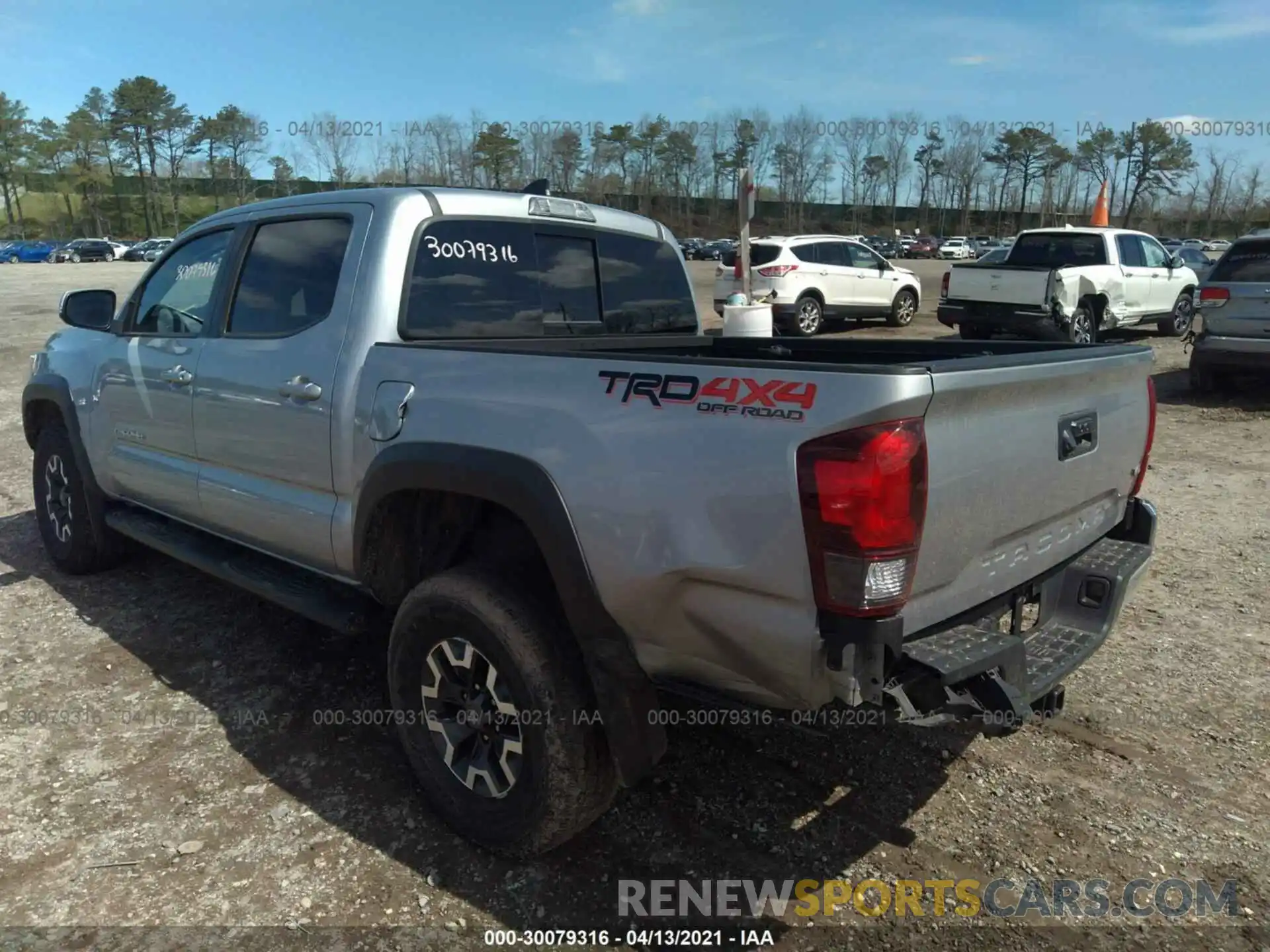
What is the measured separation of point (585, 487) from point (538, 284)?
5.15 feet

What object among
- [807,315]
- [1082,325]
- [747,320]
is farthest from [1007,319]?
[747,320]

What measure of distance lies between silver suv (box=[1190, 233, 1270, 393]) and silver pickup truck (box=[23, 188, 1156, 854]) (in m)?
8.17

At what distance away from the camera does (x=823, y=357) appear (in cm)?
386

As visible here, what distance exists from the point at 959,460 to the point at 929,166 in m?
112

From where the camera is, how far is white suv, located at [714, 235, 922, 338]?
16.2m

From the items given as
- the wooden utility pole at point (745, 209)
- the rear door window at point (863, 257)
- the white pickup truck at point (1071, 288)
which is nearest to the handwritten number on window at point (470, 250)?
the wooden utility pole at point (745, 209)

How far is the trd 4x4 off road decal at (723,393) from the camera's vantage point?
206cm

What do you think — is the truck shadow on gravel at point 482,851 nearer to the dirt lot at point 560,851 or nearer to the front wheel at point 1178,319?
the dirt lot at point 560,851

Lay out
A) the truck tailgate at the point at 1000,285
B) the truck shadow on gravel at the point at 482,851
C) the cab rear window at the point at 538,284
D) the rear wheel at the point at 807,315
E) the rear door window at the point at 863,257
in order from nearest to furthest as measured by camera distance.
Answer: the truck shadow on gravel at the point at 482,851
the cab rear window at the point at 538,284
the truck tailgate at the point at 1000,285
the rear wheel at the point at 807,315
the rear door window at the point at 863,257

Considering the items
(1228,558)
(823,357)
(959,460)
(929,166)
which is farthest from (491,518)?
(929,166)

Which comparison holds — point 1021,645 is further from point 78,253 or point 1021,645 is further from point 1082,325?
point 78,253

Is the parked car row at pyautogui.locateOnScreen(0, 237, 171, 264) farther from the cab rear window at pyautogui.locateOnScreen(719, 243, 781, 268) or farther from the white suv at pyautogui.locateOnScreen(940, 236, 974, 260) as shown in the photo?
the white suv at pyautogui.locateOnScreen(940, 236, 974, 260)

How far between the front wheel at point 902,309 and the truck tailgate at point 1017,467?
16.1m

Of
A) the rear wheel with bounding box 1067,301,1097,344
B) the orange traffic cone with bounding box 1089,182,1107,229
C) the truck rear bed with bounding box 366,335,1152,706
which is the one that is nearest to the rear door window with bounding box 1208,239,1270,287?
the rear wheel with bounding box 1067,301,1097,344
